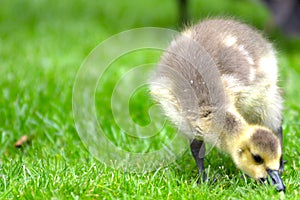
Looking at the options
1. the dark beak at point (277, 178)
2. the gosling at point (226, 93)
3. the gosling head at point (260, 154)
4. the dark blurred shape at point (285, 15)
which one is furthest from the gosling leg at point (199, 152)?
the dark blurred shape at point (285, 15)

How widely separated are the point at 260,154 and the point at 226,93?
0.33m

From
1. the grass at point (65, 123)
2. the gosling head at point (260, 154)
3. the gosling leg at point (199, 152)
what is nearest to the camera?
the gosling head at point (260, 154)

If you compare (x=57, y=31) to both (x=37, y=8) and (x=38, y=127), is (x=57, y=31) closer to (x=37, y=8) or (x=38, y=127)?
(x=37, y=8)

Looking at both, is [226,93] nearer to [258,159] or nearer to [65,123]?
[258,159]

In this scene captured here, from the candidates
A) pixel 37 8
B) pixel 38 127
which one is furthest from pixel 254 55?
pixel 37 8

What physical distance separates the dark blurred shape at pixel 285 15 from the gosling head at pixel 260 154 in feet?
11.8

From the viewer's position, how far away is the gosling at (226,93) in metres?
2.33

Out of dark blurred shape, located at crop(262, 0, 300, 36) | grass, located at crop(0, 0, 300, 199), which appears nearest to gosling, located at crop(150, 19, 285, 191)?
grass, located at crop(0, 0, 300, 199)

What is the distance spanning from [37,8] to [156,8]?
160cm

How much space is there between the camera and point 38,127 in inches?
132

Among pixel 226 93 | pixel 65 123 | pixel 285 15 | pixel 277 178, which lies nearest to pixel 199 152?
pixel 226 93

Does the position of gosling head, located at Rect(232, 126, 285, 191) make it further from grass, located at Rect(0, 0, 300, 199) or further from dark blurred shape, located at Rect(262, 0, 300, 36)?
dark blurred shape, located at Rect(262, 0, 300, 36)

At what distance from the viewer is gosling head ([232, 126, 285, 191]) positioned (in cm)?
227

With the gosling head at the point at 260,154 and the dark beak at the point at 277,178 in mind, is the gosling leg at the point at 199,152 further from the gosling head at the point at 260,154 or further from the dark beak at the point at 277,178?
the dark beak at the point at 277,178
